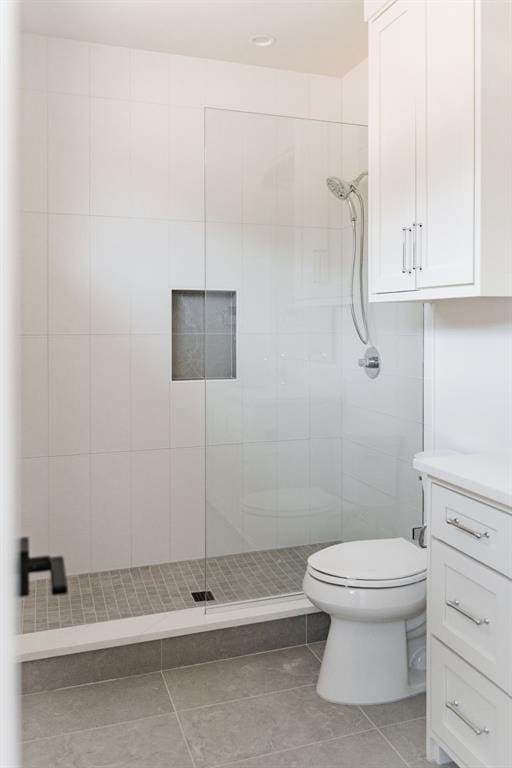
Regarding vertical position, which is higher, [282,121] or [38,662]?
[282,121]

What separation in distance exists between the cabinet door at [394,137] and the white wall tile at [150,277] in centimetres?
119

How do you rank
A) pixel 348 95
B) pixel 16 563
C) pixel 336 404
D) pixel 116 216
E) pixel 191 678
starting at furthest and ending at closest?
pixel 348 95, pixel 116 216, pixel 336 404, pixel 191 678, pixel 16 563

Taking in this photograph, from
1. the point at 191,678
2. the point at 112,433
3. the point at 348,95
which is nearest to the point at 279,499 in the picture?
the point at 191,678

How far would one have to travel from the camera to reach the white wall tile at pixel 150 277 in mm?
3182

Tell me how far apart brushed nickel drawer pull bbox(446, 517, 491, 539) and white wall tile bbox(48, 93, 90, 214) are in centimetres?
219

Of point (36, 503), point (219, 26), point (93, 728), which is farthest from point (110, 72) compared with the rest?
point (93, 728)

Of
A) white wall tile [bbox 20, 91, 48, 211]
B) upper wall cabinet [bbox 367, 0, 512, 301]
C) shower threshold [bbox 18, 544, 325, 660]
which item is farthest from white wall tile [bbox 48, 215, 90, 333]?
upper wall cabinet [bbox 367, 0, 512, 301]

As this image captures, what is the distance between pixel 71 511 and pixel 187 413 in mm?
722

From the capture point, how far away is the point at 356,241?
269 centimetres

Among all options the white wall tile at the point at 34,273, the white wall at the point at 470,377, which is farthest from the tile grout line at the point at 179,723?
the white wall tile at the point at 34,273

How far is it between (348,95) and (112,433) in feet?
6.86

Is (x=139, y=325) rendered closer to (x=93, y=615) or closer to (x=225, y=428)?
(x=225, y=428)

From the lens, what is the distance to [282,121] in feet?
8.45

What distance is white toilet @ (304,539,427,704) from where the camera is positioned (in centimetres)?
216
